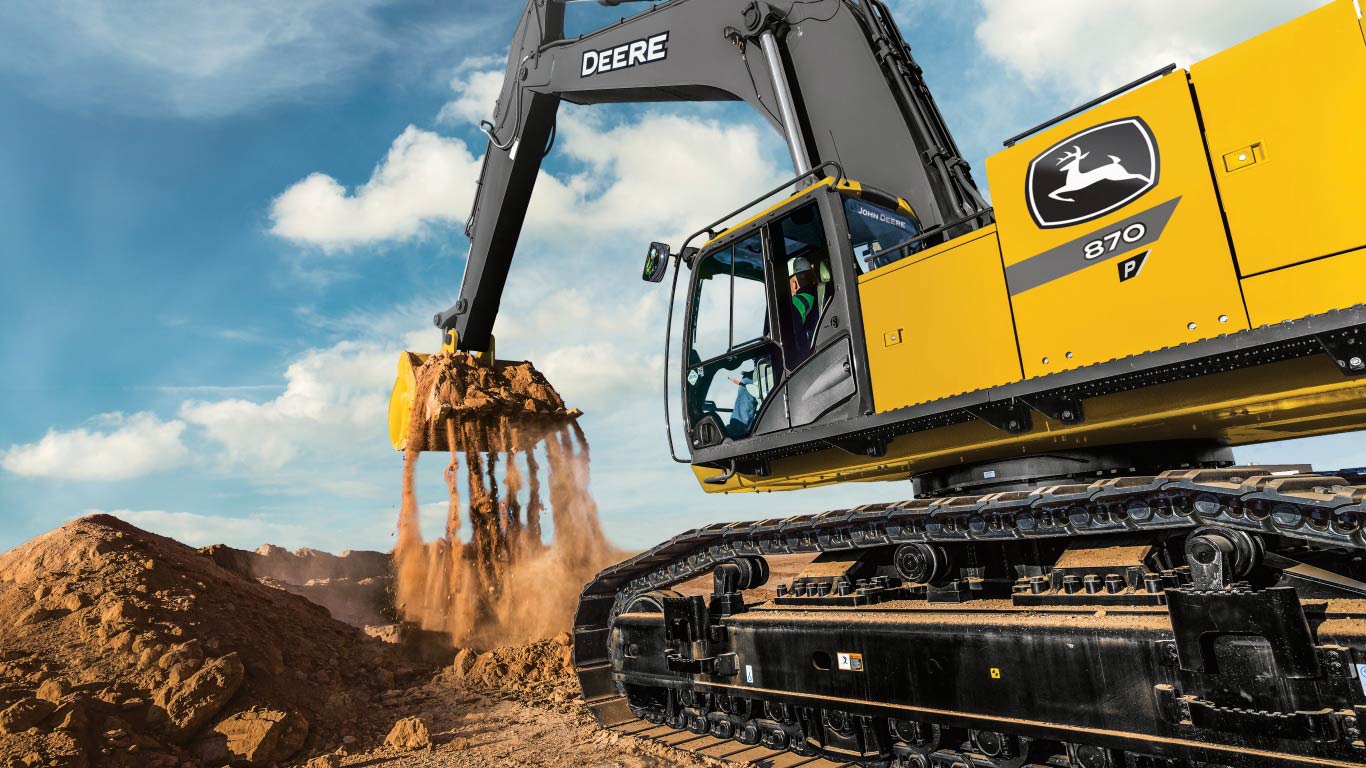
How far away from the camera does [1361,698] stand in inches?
105

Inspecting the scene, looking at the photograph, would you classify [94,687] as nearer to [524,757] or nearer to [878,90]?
[524,757]

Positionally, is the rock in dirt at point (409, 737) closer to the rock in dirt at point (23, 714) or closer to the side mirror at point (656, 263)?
the rock in dirt at point (23, 714)

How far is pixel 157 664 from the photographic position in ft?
21.3

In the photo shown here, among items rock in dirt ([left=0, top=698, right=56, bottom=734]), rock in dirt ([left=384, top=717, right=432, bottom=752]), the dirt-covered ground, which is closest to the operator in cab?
the dirt-covered ground

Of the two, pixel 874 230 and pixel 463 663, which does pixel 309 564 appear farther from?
pixel 874 230

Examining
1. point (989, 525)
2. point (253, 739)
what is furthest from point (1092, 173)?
point (253, 739)

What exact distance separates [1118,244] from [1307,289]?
73 centimetres

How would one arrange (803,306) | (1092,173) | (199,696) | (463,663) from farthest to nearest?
(463,663), (199,696), (803,306), (1092,173)

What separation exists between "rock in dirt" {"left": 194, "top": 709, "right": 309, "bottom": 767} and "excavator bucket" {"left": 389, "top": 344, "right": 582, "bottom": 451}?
3667mm

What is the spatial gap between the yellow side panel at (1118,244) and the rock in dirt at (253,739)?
6.00 meters

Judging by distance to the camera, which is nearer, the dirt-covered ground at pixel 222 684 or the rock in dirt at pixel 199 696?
the dirt-covered ground at pixel 222 684

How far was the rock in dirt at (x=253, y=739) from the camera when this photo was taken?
5.82 m

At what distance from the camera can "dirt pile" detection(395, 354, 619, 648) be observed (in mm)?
9305

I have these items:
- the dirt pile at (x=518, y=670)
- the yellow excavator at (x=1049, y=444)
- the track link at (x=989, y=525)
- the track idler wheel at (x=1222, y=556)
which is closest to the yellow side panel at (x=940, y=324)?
the yellow excavator at (x=1049, y=444)
